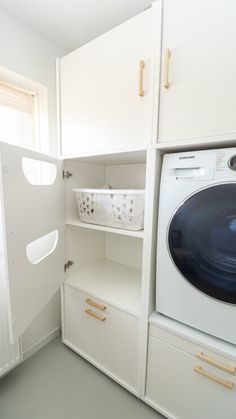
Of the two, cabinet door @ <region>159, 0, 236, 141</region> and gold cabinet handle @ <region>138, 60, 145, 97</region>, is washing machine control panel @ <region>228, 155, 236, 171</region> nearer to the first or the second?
cabinet door @ <region>159, 0, 236, 141</region>

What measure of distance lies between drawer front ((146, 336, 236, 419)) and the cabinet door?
100 centimetres

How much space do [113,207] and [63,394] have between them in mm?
1199

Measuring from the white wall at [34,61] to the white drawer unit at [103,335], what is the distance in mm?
200

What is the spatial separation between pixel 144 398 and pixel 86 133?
61.1 inches

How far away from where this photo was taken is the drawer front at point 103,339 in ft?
3.84

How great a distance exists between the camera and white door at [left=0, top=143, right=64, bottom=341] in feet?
2.72

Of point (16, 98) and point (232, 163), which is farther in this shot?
point (16, 98)

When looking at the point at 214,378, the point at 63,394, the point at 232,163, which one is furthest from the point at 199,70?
the point at 63,394

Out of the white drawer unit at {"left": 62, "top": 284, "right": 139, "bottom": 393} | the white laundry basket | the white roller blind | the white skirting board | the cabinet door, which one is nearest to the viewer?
the cabinet door

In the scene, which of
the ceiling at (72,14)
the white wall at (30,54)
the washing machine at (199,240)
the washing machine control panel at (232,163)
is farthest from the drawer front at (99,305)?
the ceiling at (72,14)

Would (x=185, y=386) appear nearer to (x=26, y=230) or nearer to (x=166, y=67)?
(x=26, y=230)

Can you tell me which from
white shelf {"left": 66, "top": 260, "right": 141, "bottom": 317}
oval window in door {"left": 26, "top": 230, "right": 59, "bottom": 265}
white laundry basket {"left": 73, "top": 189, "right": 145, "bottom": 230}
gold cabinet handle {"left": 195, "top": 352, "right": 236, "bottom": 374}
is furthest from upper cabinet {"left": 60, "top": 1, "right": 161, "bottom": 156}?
gold cabinet handle {"left": 195, "top": 352, "right": 236, "bottom": 374}

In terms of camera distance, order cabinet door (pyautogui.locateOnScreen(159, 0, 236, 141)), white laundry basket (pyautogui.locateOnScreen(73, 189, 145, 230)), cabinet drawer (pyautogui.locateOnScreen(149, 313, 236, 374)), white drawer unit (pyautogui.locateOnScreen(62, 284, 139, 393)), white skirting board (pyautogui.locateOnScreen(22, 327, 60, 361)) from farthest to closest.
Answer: white skirting board (pyautogui.locateOnScreen(22, 327, 60, 361)) → white drawer unit (pyautogui.locateOnScreen(62, 284, 139, 393)) → white laundry basket (pyautogui.locateOnScreen(73, 189, 145, 230)) → cabinet drawer (pyautogui.locateOnScreen(149, 313, 236, 374)) → cabinet door (pyautogui.locateOnScreen(159, 0, 236, 141))

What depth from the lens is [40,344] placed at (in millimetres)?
1581
